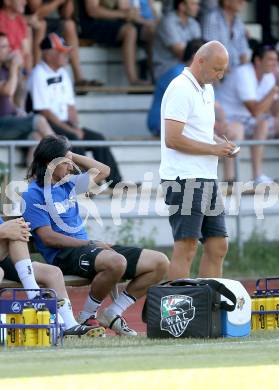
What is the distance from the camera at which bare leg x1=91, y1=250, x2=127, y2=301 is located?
413 inches

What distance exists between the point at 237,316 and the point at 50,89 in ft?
21.3

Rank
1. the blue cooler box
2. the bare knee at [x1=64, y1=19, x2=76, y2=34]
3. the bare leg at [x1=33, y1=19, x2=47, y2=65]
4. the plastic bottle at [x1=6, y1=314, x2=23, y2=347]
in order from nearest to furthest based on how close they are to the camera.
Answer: the plastic bottle at [x1=6, y1=314, x2=23, y2=347] → the blue cooler box → the bare leg at [x1=33, y1=19, x2=47, y2=65] → the bare knee at [x1=64, y1=19, x2=76, y2=34]

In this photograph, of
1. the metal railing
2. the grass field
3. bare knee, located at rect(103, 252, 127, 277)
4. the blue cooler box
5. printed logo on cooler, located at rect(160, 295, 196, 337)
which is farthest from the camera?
the metal railing

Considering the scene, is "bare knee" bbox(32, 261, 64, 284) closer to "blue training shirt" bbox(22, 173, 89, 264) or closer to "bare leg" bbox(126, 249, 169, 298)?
"blue training shirt" bbox(22, 173, 89, 264)

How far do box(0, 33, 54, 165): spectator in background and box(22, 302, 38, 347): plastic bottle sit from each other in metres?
5.48

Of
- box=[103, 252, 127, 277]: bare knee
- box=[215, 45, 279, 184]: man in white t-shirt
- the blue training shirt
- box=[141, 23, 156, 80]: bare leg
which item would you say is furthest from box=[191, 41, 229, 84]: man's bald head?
box=[141, 23, 156, 80]: bare leg

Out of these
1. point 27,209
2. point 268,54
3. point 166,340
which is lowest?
point 166,340

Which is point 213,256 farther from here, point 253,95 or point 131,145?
point 253,95

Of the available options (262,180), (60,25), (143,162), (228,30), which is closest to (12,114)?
(143,162)

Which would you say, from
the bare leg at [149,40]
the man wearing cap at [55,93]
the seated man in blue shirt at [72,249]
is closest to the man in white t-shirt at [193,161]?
the seated man in blue shirt at [72,249]

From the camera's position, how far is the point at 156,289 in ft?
32.8

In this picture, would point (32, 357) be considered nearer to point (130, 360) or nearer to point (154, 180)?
point (130, 360)

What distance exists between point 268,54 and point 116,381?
10603 millimetres

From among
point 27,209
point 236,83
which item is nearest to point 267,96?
point 236,83
